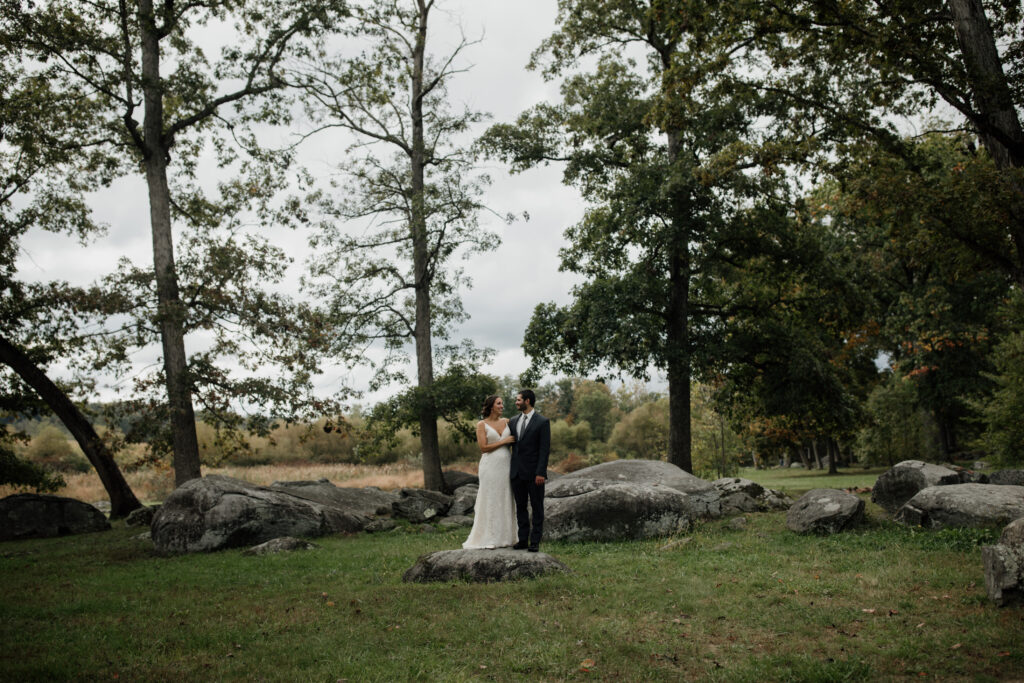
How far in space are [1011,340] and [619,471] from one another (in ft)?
41.8

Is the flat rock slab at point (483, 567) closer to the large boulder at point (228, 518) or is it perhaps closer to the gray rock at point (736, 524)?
the gray rock at point (736, 524)

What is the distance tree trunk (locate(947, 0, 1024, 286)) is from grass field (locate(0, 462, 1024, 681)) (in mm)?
5051

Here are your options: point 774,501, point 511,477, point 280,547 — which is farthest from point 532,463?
point 774,501

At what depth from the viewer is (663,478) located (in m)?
16.5

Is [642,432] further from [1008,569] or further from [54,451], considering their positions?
[1008,569]

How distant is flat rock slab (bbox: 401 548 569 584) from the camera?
9305mm

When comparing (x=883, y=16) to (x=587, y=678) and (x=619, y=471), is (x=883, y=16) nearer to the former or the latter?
(x=619, y=471)

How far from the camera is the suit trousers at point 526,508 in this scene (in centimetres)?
1046

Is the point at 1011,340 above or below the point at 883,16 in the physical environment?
below

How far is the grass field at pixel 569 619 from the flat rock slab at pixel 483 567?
35cm

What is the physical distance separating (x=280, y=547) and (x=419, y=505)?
19.1 ft

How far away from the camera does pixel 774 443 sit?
43.0 meters

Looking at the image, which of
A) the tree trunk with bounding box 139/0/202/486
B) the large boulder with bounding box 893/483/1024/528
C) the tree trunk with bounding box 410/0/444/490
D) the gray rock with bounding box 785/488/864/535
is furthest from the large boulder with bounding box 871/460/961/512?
the tree trunk with bounding box 139/0/202/486

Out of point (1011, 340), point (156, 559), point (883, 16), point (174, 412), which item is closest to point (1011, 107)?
point (883, 16)
